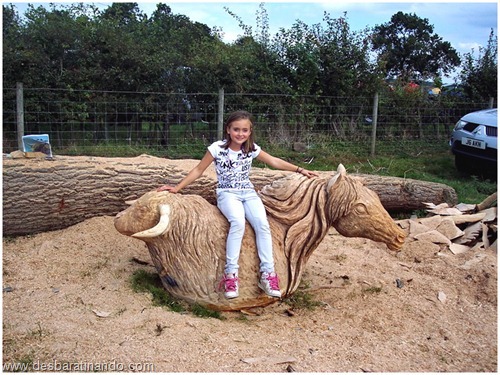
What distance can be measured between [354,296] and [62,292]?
7.80ft

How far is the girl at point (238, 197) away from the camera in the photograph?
12.1ft

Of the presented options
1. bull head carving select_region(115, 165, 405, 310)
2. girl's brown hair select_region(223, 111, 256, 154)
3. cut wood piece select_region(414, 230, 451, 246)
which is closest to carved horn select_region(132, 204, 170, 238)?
bull head carving select_region(115, 165, 405, 310)

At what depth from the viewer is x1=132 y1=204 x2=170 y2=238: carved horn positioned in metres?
3.49

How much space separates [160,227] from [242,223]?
0.60 meters

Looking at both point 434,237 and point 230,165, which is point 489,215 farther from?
point 230,165

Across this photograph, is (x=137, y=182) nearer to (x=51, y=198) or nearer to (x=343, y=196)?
(x=51, y=198)

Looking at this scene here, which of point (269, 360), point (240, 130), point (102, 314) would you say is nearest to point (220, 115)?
point (240, 130)

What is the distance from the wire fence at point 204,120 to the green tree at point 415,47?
8.94 metres

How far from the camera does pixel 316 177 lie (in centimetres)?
409

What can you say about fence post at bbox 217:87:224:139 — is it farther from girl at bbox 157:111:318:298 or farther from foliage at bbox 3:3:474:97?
girl at bbox 157:111:318:298

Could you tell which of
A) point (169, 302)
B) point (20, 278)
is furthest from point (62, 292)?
point (169, 302)

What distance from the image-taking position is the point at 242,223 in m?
3.73

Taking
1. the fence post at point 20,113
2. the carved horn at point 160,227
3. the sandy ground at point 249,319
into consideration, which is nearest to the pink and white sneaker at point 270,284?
the sandy ground at point 249,319

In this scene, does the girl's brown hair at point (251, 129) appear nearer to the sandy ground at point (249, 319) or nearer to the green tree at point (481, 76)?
the sandy ground at point (249, 319)
